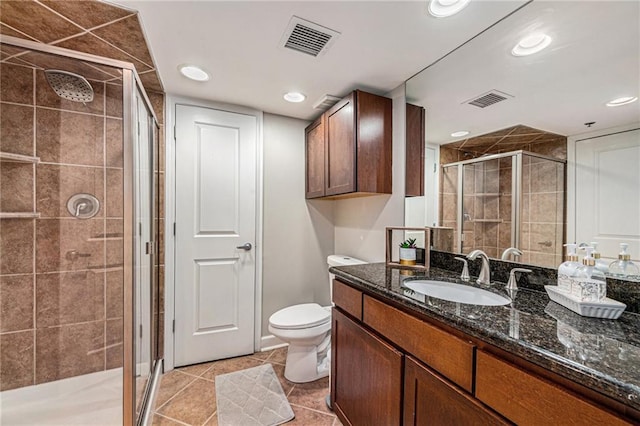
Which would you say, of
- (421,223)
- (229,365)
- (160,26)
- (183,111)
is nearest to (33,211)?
(183,111)

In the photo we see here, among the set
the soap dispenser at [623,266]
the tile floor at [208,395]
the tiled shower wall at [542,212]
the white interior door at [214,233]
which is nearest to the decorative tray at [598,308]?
the soap dispenser at [623,266]

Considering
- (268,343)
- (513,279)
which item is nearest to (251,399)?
(268,343)

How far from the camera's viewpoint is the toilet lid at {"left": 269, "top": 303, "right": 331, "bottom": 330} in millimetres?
1856

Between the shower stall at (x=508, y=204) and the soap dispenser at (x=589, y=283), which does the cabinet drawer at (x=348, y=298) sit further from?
the soap dispenser at (x=589, y=283)

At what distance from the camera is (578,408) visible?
0.56 m

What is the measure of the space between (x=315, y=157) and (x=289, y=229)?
2.34ft

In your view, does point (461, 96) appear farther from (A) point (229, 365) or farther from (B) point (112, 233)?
(A) point (229, 365)

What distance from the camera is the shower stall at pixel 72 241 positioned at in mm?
1417

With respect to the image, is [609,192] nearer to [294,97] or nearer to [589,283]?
[589,283]

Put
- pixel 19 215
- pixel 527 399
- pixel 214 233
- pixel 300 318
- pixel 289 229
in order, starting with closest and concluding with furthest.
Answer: pixel 527 399 → pixel 19 215 → pixel 300 318 → pixel 214 233 → pixel 289 229

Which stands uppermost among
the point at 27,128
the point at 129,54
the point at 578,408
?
the point at 129,54

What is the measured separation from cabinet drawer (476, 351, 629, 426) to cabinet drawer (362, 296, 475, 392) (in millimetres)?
46

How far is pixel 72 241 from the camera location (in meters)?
1.74

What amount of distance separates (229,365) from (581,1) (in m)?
2.90
